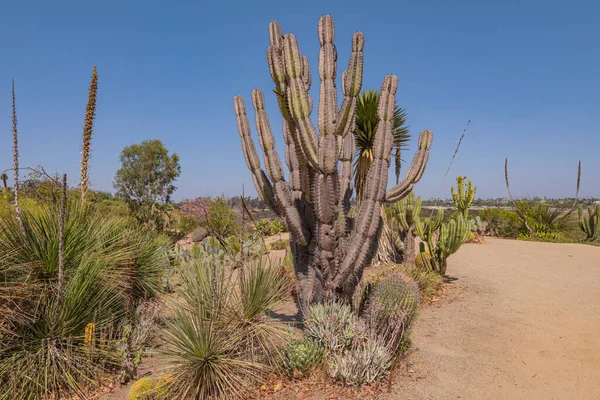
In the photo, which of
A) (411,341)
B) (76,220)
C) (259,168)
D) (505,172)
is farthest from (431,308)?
(505,172)

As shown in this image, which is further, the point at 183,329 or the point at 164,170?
the point at 164,170

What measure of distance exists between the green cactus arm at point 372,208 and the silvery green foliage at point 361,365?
115 cm

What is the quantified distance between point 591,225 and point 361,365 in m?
Result: 17.2

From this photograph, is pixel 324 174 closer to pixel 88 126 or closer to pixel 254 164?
pixel 254 164

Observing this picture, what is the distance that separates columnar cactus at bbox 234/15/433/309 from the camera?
471 centimetres

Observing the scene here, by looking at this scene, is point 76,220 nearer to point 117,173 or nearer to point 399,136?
point 399,136

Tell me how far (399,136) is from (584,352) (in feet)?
21.4

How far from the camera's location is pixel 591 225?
52.2 feet

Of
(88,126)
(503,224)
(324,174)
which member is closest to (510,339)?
(324,174)

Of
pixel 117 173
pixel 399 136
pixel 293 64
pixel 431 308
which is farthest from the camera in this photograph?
pixel 117 173

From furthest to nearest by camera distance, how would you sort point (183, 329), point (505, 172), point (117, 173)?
1. point (117, 173)
2. point (505, 172)
3. point (183, 329)

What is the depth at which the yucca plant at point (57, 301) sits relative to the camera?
330 centimetres

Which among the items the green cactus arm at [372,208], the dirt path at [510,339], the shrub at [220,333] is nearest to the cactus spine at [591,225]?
the dirt path at [510,339]

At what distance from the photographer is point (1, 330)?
10.5 ft
